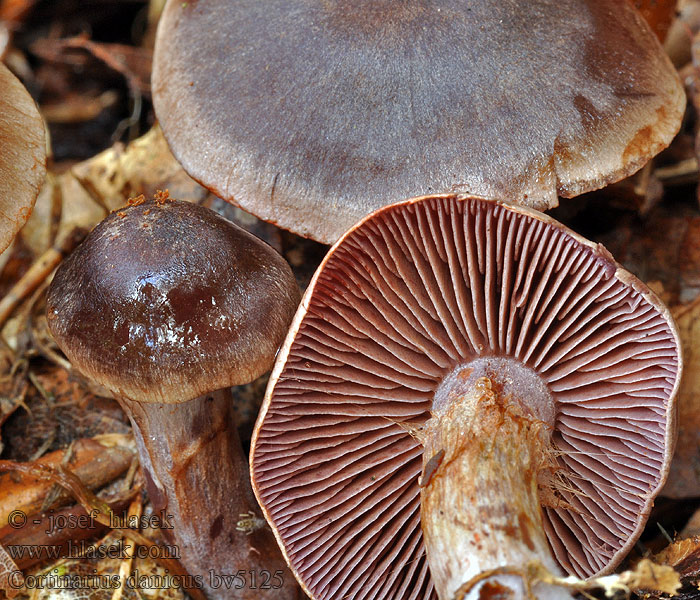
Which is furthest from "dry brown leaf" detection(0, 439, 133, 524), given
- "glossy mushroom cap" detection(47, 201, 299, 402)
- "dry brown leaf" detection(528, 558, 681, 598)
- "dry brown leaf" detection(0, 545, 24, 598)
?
"dry brown leaf" detection(528, 558, 681, 598)

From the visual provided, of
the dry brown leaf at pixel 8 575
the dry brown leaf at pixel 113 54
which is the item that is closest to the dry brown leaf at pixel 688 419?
the dry brown leaf at pixel 8 575

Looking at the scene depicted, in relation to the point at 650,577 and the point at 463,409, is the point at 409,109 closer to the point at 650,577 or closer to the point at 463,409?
the point at 463,409

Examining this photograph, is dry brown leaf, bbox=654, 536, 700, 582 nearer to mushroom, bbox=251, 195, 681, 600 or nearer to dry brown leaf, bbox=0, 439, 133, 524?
mushroom, bbox=251, 195, 681, 600

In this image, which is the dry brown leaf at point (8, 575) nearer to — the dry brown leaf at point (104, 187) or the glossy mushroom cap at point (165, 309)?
the glossy mushroom cap at point (165, 309)

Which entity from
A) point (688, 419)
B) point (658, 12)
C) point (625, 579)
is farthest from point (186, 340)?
point (658, 12)

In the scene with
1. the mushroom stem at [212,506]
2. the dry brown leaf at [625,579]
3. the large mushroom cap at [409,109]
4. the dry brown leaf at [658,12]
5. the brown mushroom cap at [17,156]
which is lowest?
the mushroom stem at [212,506]
